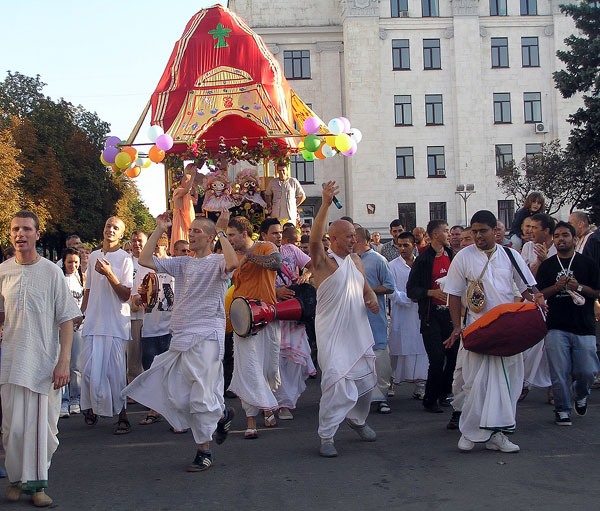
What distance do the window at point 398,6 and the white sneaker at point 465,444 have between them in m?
44.5

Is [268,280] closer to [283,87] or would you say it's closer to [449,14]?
[283,87]

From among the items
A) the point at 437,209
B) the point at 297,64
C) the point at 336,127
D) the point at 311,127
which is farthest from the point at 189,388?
the point at 297,64

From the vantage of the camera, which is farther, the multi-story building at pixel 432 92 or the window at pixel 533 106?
the window at pixel 533 106

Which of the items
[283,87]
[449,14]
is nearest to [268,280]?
[283,87]

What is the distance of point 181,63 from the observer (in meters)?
17.1

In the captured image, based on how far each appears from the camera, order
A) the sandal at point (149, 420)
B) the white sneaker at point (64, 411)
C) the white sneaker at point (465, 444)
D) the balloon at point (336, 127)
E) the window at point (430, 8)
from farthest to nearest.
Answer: the window at point (430, 8), the balloon at point (336, 127), the white sneaker at point (64, 411), the sandal at point (149, 420), the white sneaker at point (465, 444)

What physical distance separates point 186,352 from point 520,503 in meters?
2.90

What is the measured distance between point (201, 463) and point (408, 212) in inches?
1705

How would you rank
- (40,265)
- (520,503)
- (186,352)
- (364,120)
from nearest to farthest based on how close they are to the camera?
(520,503), (40,265), (186,352), (364,120)

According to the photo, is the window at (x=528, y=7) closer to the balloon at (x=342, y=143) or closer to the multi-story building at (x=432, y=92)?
the multi-story building at (x=432, y=92)

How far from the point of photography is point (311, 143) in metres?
15.4

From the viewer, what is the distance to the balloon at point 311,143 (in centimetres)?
1538

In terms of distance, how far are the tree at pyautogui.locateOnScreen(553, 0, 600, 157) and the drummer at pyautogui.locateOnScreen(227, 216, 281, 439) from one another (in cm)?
1702

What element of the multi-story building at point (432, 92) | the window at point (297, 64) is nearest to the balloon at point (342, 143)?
the multi-story building at point (432, 92)
